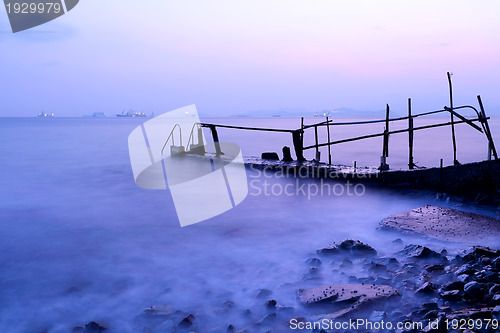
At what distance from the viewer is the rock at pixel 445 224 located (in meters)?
6.17

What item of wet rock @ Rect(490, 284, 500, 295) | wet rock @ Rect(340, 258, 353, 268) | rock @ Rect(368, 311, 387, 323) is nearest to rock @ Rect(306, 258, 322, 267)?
wet rock @ Rect(340, 258, 353, 268)

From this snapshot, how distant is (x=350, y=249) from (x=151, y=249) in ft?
11.1

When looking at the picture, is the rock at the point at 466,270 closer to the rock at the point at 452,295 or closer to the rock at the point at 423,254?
the rock at the point at 423,254

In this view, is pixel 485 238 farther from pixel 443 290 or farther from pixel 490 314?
pixel 490 314

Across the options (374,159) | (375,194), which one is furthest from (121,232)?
(374,159)

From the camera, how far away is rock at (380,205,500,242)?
6.17m

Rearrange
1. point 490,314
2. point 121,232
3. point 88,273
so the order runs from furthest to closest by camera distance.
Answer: point 121,232
point 88,273
point 490,314

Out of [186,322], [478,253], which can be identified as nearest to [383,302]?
[478,253]

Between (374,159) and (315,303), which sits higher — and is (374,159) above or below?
below

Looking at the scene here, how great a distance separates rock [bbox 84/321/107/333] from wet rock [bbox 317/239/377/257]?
332cm

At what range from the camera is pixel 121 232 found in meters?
7.64

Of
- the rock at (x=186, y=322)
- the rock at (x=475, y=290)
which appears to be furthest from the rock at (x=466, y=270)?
the rock at (x=186, y=322)

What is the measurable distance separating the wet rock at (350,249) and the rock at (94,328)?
10.9 ft

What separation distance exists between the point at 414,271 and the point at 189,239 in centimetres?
398
